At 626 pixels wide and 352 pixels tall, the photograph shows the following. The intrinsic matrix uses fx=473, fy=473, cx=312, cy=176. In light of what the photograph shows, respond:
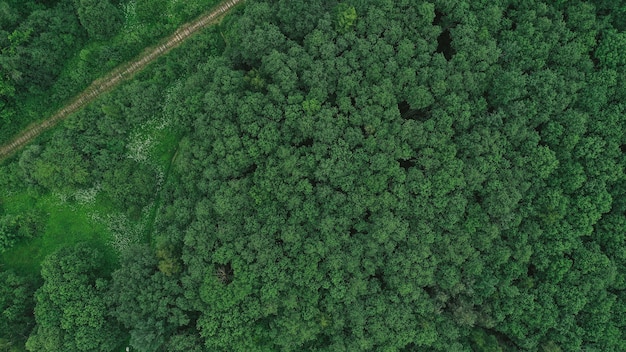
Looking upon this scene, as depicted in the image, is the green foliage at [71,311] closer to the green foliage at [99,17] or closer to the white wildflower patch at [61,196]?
the white wildflower patch at [61,196]

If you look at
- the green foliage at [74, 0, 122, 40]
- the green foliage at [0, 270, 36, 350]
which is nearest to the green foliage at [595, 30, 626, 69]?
the green foliage at [74, 0, 122, 40]

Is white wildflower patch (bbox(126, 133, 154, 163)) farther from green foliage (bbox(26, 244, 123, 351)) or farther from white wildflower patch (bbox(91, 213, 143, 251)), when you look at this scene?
green foliage (bbox(26, 244, 123, 351))

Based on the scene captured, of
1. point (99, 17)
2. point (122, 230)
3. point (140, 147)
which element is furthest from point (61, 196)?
point (99, 17)

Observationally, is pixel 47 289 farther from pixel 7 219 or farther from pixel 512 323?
pixel 512 323

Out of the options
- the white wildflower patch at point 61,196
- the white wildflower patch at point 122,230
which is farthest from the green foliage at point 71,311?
the white wildflower patch at point 61,196

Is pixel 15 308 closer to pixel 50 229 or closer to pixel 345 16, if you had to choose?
pixel 50 229
